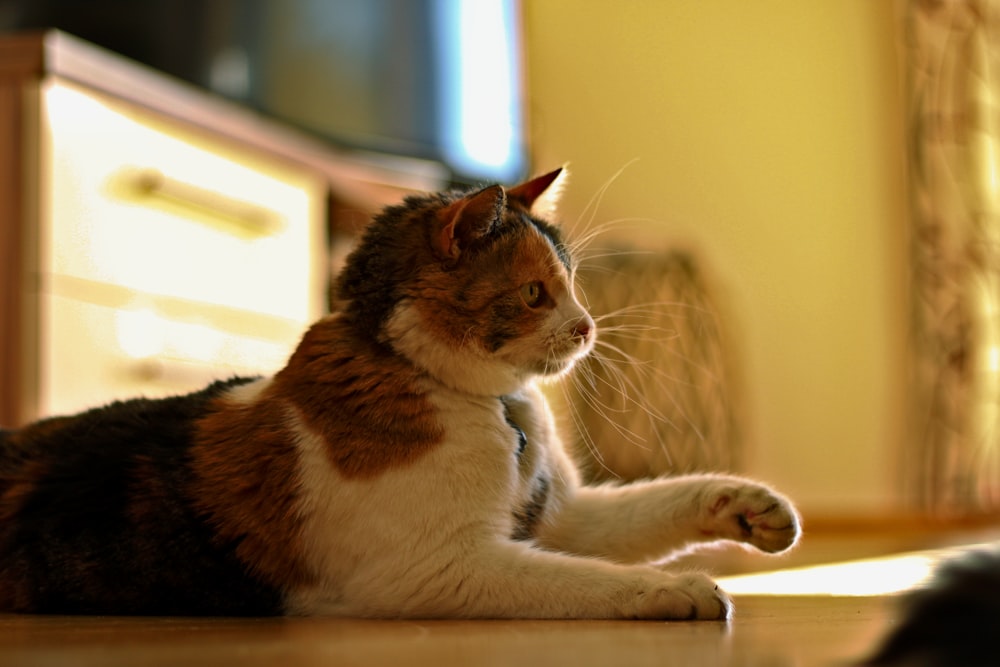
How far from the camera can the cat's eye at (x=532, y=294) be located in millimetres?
1233

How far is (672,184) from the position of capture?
12.1 feet

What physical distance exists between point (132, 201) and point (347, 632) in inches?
51.7

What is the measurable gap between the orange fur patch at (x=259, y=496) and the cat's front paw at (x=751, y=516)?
47 cm

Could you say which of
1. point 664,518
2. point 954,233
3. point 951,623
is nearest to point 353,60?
point 664,518

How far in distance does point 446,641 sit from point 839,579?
0.87 metres

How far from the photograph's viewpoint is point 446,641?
0.91m

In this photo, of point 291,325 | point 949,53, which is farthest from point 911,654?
point 949,53

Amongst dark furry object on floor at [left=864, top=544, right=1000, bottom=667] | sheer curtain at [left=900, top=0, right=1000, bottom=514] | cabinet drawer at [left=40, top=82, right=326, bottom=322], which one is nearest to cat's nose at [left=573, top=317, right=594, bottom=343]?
dark furry object on floor at [left=864, top=544, right=1000, bottom=667]

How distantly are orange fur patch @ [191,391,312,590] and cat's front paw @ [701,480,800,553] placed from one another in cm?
47

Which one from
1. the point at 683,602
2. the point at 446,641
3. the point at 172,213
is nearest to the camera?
the point at 446,641

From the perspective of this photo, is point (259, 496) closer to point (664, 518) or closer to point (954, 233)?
point (664, 518)

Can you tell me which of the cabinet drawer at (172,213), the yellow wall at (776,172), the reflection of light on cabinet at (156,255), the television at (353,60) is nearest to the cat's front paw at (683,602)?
the reflection of light on cabinet at (156,255)

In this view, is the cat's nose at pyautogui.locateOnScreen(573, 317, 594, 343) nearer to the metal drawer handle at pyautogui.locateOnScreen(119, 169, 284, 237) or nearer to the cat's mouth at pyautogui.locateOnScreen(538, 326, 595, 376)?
the cat's mouth at pyautogui.locateOnScreen(538, 326, 595, 376)

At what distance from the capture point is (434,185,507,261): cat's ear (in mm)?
1202
